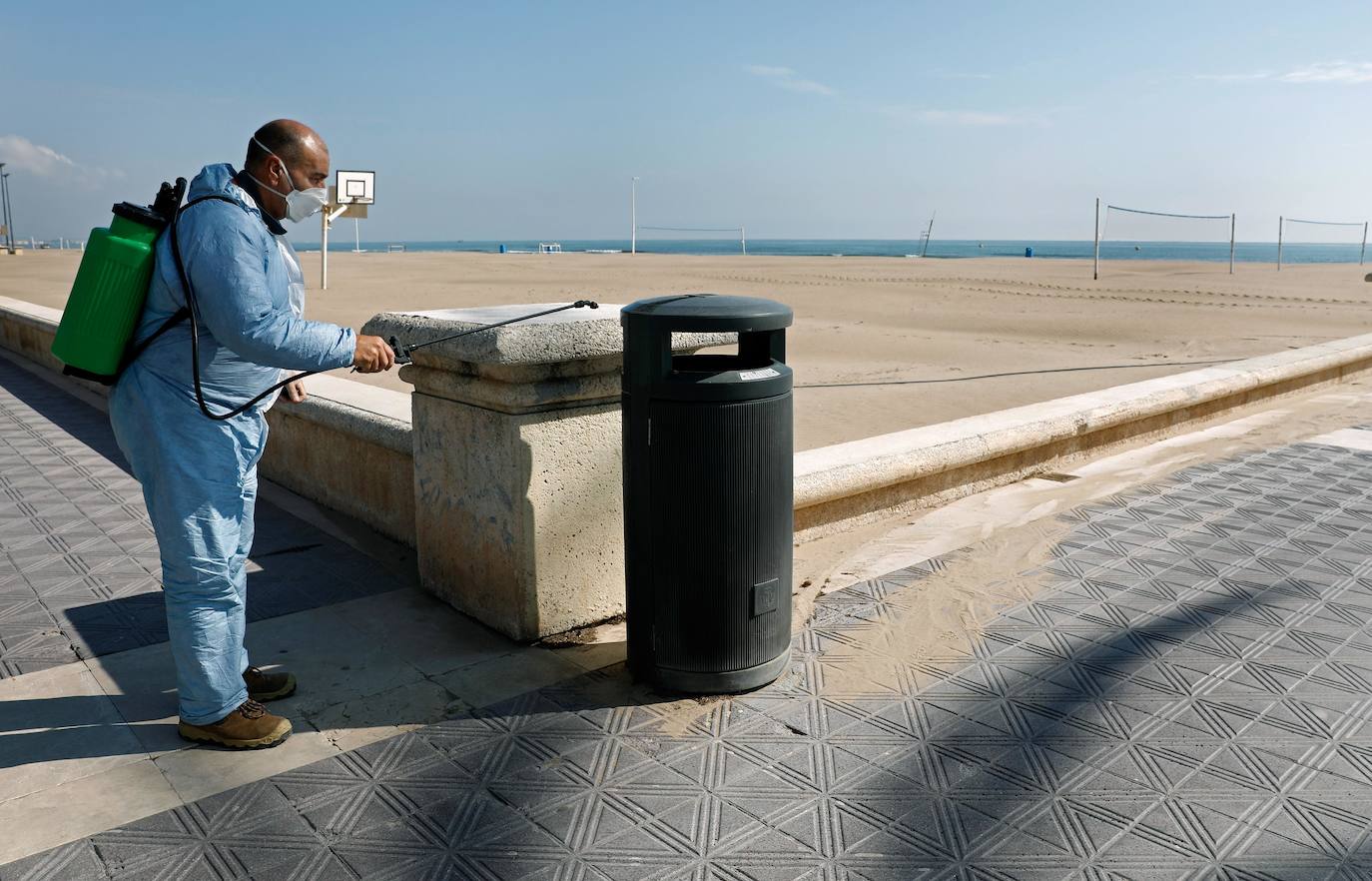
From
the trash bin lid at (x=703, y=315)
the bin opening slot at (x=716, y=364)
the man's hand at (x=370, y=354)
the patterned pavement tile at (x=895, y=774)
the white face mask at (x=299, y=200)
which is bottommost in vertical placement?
the patterned pavement tile at (x=895, y=774)

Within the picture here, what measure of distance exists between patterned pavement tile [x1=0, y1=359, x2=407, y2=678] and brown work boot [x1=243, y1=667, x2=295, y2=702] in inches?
28.0

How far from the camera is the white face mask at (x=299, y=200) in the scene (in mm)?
3105

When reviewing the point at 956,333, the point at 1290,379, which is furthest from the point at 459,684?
the point at 956,333

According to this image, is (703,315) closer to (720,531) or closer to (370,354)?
(720,531)

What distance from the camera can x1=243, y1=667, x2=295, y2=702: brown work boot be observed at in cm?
344

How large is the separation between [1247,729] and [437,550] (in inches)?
115

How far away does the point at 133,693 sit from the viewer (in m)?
3.49

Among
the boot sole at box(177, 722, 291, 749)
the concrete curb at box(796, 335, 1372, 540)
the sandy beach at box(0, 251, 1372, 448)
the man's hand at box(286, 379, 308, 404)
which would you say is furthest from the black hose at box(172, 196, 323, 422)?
the sandy beach at box(0, 251, 1372, 448)

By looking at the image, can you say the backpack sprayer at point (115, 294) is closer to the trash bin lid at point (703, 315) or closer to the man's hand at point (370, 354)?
the man's hand at point (370, 354)

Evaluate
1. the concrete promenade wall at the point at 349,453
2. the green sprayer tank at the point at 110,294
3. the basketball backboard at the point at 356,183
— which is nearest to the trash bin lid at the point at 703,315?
the green sprayer tank at the point at 110,294

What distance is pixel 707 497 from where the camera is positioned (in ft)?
10.8

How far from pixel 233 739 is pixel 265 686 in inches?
13.7

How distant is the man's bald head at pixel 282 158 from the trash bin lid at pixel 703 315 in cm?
104

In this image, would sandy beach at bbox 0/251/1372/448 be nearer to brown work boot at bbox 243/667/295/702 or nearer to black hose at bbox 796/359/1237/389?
black hose at bbox 796/359/1237/389
